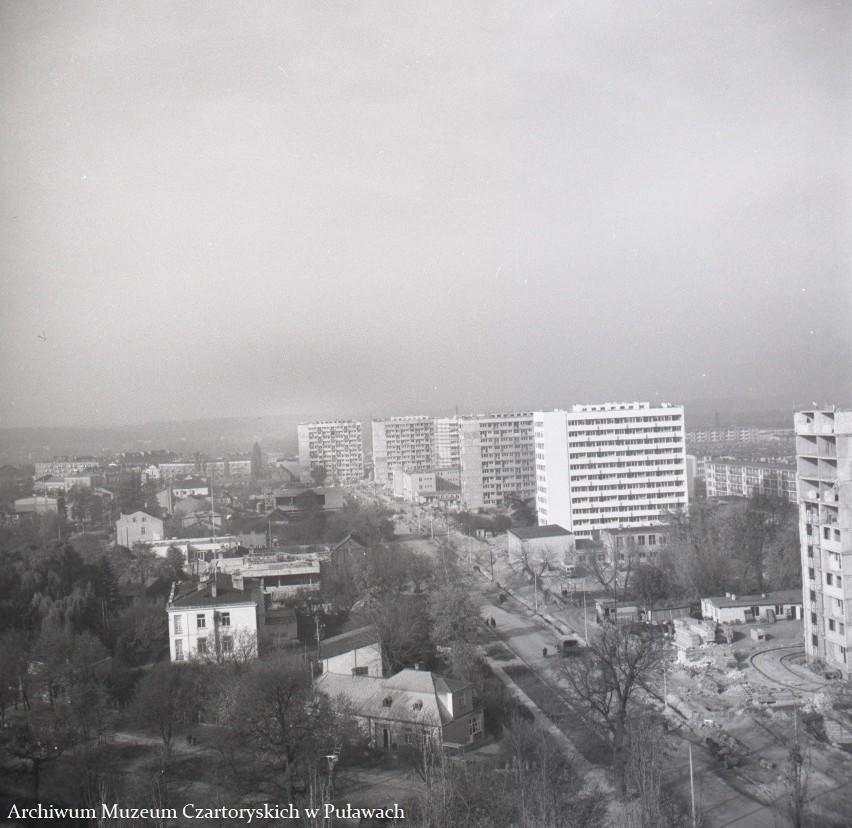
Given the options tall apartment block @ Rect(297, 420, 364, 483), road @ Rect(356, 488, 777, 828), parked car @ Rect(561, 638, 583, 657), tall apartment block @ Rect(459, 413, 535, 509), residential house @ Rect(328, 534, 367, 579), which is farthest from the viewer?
tall apartment block @ Rect(297, 420, 364, 483)

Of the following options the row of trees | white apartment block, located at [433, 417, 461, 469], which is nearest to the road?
the row of trees

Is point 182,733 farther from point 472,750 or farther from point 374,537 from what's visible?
point 374,537

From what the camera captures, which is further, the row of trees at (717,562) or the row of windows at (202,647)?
the row of trees at (717,562)

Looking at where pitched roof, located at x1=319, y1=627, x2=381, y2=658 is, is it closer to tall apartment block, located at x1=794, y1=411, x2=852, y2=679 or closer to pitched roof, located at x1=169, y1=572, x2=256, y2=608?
pitched roof, located at x1=169, y1=572, x2=256, y2=608

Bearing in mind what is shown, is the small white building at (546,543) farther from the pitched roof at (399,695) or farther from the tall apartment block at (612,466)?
the pitched roof at (399,695)

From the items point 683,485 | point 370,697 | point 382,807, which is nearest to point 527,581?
point 683,485

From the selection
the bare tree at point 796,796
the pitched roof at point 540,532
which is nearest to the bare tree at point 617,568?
the pitched roof at point 540,532

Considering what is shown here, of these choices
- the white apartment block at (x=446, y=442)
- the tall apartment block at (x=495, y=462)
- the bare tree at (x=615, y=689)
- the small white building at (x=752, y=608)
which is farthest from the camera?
the white apartment block at (x=446, y=442)
